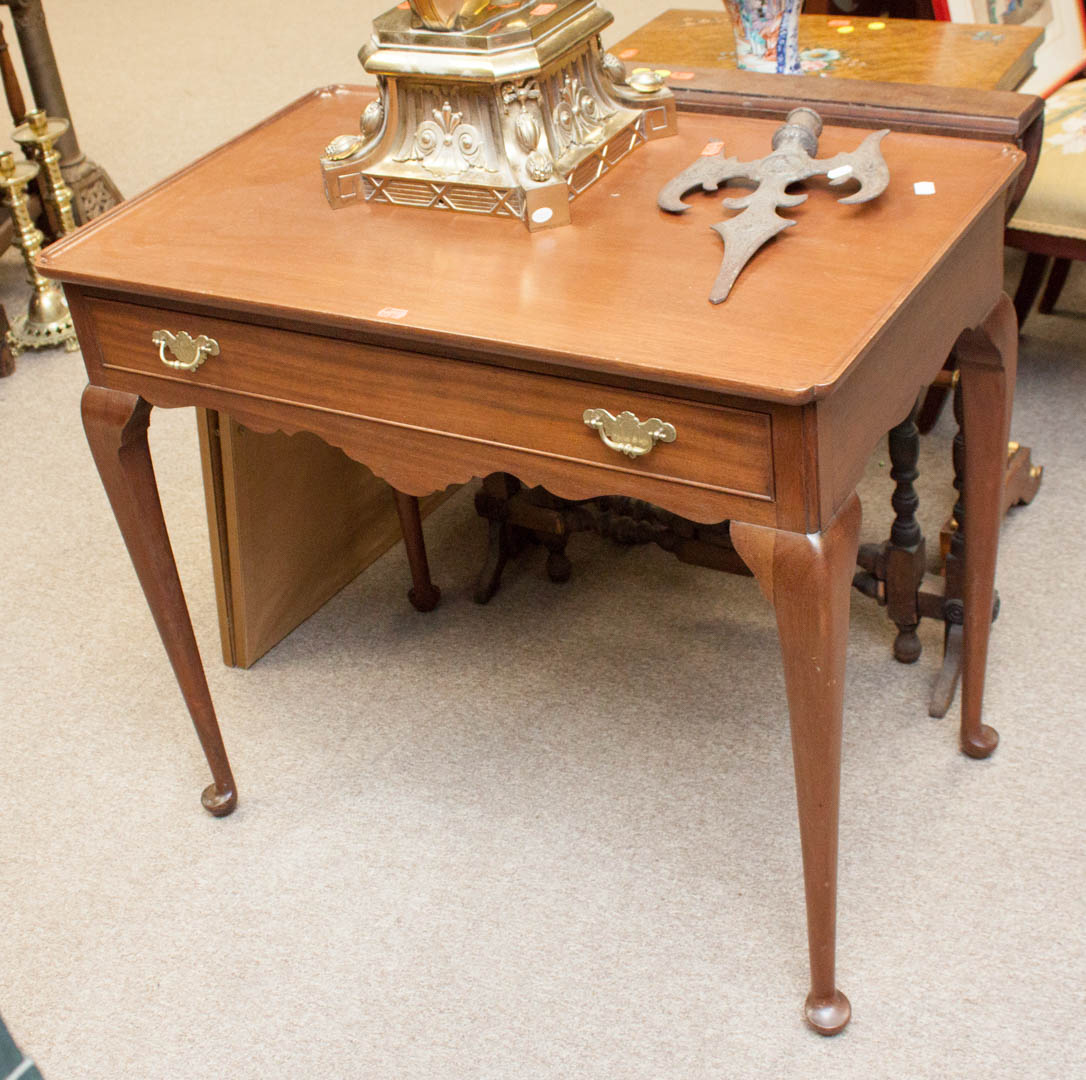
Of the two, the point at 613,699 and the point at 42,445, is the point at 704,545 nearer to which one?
the point at 613,699

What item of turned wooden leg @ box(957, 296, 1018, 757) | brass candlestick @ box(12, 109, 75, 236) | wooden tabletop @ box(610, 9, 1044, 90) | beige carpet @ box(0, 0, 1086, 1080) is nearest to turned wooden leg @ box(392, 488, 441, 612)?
beige carpet @ box(0, 0, 1086, 1080)

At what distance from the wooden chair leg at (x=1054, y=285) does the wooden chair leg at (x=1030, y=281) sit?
0.10 m

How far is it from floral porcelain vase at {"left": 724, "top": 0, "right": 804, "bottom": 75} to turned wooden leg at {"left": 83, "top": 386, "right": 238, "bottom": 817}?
1.20 m

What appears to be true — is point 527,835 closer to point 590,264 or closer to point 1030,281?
point 590,264

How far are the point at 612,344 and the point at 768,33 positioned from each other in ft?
3.87

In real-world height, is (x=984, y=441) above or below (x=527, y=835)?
above

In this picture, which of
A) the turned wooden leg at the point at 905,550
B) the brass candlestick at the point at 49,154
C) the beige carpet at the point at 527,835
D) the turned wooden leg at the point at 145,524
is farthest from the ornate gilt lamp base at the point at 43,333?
the turned wooden leg at the point at 905,550

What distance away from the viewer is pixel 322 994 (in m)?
1.90

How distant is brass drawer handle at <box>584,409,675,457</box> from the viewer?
1428 millimetres

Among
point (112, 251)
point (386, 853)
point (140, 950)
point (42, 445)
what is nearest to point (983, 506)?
point (386, 853)

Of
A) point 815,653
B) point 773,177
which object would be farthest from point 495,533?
point 815,653

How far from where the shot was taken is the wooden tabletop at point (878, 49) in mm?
2389

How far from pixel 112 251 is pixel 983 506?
1204 mm

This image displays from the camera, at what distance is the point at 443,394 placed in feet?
5.15
